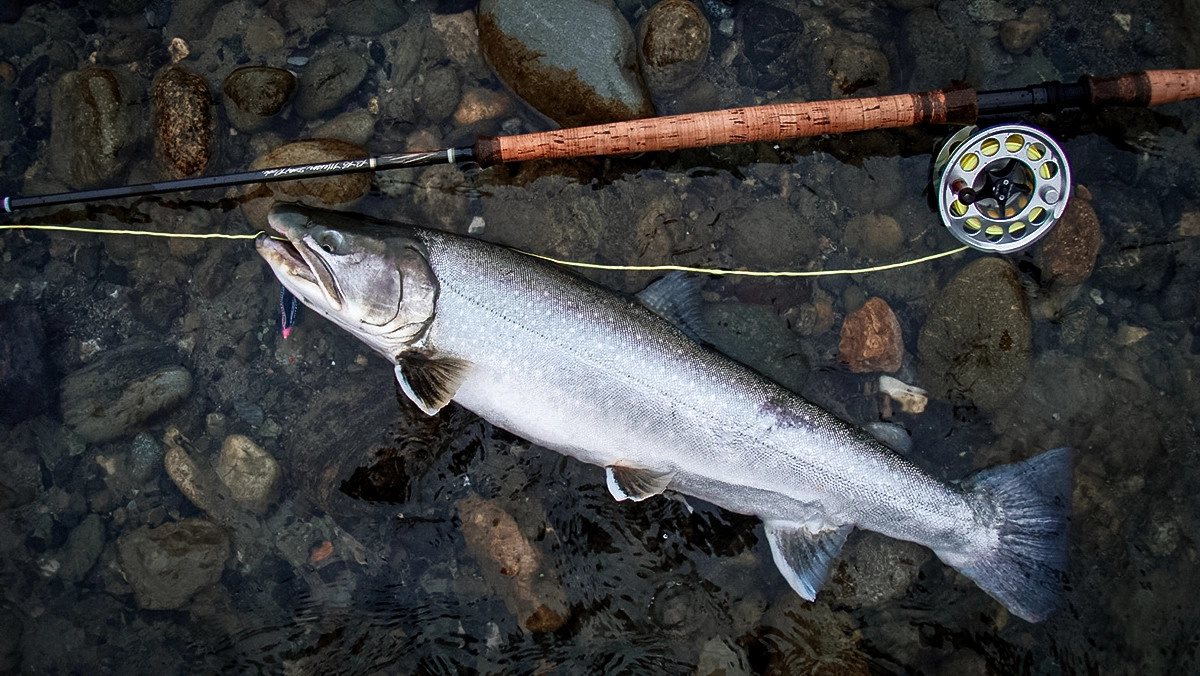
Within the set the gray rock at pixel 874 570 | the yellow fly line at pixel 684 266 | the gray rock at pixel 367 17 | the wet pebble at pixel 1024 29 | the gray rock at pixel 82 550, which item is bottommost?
the gray rock at pixel 874 570

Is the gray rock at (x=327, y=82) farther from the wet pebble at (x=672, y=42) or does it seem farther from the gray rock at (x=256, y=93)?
the wet pebble at (x=672, y=42)

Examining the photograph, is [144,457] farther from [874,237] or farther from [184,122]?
[874,237]

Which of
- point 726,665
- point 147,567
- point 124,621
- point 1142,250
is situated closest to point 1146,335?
point 1142,250

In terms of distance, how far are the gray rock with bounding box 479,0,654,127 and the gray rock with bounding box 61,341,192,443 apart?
2692mm

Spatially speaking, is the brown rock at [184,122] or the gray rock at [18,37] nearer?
the brown rock at [184,122]

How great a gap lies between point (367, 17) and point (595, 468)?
301 cm

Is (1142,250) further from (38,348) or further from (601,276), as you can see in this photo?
(38,348)

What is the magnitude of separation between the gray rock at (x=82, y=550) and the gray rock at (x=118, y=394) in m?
0.54

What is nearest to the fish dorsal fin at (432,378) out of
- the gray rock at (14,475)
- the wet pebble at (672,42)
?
the wet pebble at (672,42)

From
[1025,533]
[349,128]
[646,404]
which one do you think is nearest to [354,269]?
[349,128]

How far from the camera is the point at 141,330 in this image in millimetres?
4242

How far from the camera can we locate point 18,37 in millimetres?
4223

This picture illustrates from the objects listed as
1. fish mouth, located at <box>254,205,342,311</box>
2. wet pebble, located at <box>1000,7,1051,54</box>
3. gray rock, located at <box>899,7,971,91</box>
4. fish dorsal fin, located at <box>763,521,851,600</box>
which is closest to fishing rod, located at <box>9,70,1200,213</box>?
fish mouth, located at <box>254,205,342,311</box>

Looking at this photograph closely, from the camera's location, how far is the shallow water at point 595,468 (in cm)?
402
